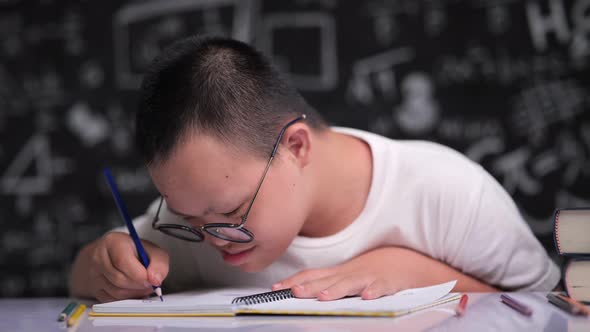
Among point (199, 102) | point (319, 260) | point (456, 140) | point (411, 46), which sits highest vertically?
point (411, 46)

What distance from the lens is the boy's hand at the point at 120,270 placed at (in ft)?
3.12

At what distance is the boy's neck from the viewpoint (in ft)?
3.86

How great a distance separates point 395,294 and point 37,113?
168cm

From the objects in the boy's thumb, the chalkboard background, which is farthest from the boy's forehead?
the chalkboard background

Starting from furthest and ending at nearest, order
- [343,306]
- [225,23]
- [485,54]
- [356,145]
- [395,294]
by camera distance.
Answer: [225,23]
[485,54]
[356,145]
[395,294]
[343,306]

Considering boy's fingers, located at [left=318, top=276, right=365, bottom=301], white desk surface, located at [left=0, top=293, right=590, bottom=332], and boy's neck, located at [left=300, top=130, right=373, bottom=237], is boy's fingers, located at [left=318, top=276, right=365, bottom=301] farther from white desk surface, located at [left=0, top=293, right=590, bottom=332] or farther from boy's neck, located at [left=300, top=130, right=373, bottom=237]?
boy's neck, located at [left=300, top=130, right=373, bottom=237]

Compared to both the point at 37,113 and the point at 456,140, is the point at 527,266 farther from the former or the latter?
the point at 37,113

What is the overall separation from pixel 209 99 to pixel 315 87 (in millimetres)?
1100

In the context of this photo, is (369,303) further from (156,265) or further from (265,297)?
(156,265)

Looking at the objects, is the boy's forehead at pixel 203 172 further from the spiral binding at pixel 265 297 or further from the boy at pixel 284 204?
the spiral binding at pixel 265 297

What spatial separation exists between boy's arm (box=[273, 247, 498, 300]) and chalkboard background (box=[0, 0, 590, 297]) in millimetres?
893

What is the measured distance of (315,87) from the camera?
6.56 feet

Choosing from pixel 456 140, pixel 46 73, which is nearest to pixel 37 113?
pixel 46 73

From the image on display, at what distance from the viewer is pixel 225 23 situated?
6.77 ft
